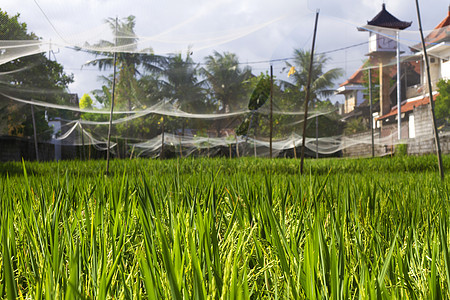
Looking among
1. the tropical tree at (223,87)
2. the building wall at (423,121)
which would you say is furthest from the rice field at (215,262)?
the building wall at (423,121)

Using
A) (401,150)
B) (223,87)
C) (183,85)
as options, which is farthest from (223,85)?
(401,150)

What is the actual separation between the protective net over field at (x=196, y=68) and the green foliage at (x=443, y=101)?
13 cm

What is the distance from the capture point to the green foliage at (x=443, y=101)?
474 inches

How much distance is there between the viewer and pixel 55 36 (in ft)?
17.9

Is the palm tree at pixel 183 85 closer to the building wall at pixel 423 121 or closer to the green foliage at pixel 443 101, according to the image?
the building wall at pixel 423 121

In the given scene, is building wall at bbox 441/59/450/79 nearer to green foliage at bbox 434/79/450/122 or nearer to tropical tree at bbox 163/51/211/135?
green foliage at bbox 434/79/450/122

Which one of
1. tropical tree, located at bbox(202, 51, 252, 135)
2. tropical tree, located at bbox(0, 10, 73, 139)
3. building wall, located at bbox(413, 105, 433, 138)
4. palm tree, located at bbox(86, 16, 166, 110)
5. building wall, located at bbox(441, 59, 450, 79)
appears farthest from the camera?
building wall, located at bbox(441, 59, 450, 79)

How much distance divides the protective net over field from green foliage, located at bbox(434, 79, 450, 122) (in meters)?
0.13

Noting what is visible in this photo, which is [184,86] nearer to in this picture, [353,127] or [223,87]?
[223,87]

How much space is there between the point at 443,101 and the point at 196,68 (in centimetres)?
797

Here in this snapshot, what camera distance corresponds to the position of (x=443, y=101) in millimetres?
12164

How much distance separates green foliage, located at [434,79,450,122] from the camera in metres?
12.0

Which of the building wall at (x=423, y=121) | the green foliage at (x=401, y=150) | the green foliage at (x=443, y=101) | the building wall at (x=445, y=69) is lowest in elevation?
the green foliage at (x=401, y=150)

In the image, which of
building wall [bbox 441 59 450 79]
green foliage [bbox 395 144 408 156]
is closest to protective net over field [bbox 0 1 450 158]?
building wall [bbox 441 59 450 79]
